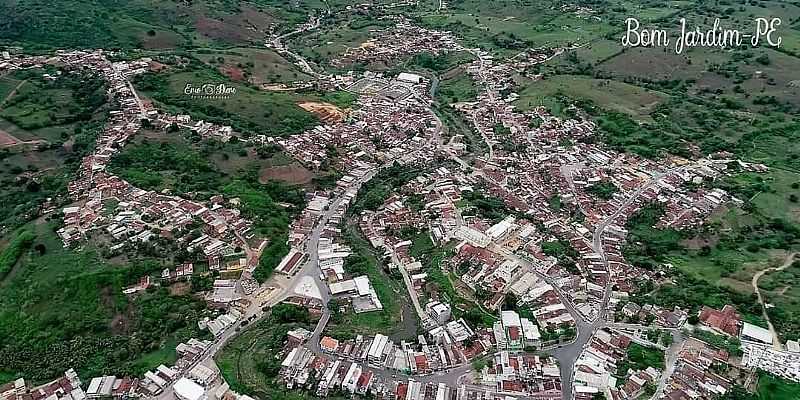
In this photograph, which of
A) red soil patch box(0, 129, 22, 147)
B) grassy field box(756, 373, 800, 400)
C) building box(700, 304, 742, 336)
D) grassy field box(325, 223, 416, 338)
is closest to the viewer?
grassy field box(756, 373, 800, 400)

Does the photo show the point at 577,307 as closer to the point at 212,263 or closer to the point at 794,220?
the point at 794,220

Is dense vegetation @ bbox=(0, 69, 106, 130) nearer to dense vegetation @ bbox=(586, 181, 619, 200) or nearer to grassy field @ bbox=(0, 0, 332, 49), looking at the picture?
grassy field @ bbox=(0, 0, 332, 49)

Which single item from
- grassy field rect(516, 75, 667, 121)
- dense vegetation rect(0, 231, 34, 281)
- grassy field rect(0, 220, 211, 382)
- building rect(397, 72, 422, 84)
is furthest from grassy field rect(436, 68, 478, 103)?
dense vegetation rect(0, 231, 34, 281)

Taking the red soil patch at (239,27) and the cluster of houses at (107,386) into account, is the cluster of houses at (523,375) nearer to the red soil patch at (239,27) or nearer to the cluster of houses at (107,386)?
the cluster of houses at (107,386)

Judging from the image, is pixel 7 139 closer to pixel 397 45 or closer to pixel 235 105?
pixel 235 105

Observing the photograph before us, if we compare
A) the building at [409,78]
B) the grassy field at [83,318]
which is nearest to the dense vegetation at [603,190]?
the building at [409,78]

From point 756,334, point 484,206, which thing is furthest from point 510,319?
point 756,334

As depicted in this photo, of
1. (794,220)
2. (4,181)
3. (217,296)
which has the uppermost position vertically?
(4,181)

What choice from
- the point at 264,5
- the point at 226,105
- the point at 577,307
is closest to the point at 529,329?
the point at 577,307
